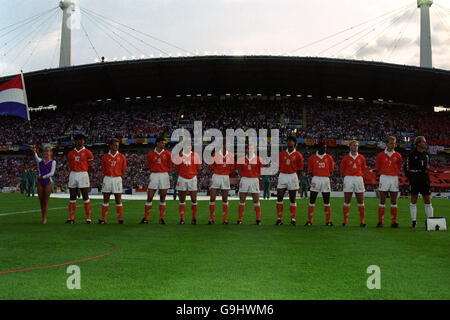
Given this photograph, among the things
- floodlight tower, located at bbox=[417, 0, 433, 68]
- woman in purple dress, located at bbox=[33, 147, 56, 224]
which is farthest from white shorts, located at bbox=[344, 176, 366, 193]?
floodlight tower, located at bbox=[417, 0, 433, 68]

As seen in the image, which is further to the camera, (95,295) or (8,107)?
(8,107)

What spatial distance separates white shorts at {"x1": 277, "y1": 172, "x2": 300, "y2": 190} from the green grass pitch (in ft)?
5.24

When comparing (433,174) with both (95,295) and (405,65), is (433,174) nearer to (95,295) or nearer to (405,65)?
(405,65)

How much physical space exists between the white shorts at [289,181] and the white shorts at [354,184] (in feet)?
4.76

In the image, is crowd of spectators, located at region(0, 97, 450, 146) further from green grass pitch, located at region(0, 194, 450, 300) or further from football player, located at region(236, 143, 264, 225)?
green grass pitch, located at region(0, 194, 450, 300)

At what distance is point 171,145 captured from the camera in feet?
157

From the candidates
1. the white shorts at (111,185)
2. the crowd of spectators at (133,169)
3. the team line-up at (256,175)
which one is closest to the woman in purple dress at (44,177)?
the team line-up at (256,175)

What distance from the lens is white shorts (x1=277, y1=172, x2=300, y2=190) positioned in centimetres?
1186

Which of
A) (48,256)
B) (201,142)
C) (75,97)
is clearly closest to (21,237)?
(48,256)

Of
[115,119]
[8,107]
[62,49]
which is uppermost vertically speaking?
[62,49]

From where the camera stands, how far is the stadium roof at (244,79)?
44.8m

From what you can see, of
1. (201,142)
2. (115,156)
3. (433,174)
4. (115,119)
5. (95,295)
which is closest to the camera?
(95,295)

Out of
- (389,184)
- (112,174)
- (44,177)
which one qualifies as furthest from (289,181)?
(44,177)

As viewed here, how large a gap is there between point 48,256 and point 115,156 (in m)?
5.53
